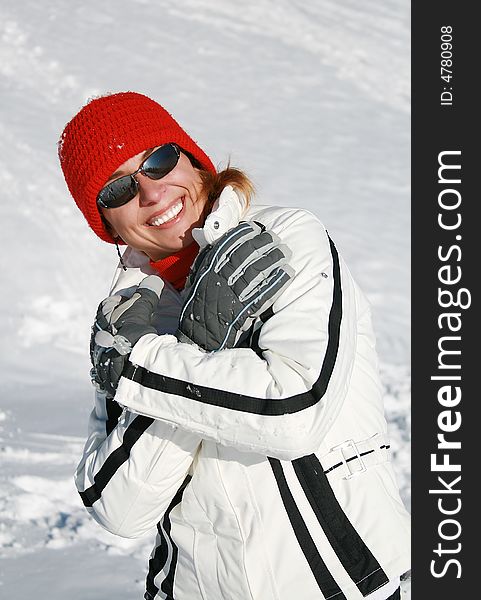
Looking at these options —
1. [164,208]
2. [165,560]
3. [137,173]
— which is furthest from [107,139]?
[165,560]

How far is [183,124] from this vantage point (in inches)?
327

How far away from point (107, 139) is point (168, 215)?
0.23 m

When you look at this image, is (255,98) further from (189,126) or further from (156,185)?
(156,185)

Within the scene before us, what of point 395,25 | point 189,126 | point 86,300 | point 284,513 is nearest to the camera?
point 284,513

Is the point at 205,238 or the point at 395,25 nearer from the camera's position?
the point at 205,238

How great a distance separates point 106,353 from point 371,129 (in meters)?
7.39

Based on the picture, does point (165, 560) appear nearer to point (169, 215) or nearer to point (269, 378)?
point (269, 378)

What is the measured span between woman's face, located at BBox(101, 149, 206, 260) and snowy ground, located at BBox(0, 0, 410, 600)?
77.9 inches

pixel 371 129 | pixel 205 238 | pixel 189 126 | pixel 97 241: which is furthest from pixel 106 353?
pixel 371 129

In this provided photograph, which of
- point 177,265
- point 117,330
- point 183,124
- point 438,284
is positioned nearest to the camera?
point 117,330

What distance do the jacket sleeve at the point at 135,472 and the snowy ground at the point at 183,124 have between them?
71.2 inches

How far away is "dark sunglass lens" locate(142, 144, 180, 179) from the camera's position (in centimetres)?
209

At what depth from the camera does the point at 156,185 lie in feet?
6.82

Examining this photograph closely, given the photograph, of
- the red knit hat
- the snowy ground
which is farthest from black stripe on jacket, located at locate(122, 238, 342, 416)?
the snowy ground
